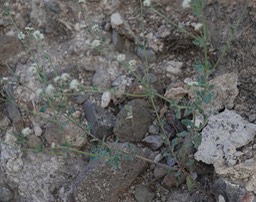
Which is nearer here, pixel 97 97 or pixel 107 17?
pixel 97 97

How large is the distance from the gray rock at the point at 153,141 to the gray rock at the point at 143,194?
0.74 feet

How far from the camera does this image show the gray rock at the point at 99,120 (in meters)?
2.80

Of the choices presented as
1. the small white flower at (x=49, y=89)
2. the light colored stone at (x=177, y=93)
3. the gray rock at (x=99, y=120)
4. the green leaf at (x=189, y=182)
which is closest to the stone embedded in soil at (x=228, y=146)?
the green leaf at (x=189, y=182)

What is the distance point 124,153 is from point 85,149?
1.62ft

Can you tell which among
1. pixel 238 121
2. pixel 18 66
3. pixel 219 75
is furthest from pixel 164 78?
pixel 18 66

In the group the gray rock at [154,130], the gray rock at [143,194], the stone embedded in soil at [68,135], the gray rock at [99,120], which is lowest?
the gray rock at [143,194]

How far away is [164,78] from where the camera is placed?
9.42 ft

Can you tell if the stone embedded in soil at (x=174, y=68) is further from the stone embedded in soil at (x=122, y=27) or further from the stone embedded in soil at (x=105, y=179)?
the stone embedded in soil at (x=105, y=179)

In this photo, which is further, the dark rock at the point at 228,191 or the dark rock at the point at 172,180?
the dark rock at the point at 172,180

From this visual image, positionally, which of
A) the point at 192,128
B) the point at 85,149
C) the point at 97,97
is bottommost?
the point at 85,149

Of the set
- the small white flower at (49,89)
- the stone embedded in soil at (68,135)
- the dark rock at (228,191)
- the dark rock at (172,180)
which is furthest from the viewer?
the stone embedded in soil at (68,135)

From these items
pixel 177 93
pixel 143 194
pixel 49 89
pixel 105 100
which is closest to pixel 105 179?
pixel 143 194

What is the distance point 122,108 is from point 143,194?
19.1 inches

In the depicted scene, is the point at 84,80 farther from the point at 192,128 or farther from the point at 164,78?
the point at 192,128
